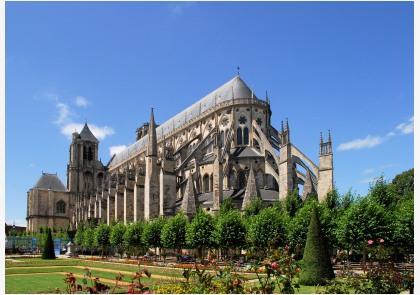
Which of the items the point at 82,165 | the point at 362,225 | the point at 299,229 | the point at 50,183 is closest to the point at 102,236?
the point at 299,229

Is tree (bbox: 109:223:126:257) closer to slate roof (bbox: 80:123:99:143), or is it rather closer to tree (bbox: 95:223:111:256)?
tree (bbox: 95:223:111:256)

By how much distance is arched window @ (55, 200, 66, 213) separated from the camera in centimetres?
10053

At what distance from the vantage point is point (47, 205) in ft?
326

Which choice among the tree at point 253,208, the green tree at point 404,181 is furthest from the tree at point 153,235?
the green tree at point 404,181

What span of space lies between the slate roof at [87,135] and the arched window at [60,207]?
50.5ft

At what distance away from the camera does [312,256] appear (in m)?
19.6

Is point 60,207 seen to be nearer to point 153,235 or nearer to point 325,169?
point 153,235

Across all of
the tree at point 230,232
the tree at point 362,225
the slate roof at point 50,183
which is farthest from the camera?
the slate roof at point 50,183

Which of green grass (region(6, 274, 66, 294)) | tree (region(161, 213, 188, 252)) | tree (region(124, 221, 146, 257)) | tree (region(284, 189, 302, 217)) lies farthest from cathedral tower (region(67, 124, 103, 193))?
green grass (region(6, 274, 66, 294))

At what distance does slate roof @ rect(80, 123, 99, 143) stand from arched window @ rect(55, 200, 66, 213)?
50.5ft

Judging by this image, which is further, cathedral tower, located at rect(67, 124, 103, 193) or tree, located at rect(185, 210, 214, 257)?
cathedral tower, located at rect(67, 124, 103, 193)

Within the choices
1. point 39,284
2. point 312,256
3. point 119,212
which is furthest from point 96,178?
point 312,256

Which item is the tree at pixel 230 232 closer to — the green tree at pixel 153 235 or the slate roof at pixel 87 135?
the green tree at pixel 153 235

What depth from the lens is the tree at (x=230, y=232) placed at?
3606 cm
